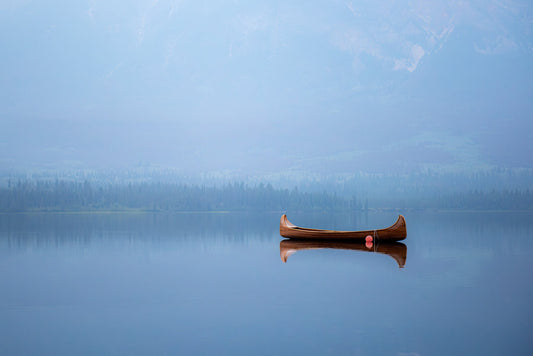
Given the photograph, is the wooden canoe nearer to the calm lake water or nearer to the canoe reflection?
the canoe reflection

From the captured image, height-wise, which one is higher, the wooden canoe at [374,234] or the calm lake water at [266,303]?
the wooden canoe at [374,234]

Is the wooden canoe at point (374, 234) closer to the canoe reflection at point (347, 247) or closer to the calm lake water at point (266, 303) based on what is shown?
the canoe reflection at point (347, 247)

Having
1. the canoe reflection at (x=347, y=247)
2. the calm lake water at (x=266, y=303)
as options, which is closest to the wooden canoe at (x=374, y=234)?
the canoe reflection at (x=347, y=247)

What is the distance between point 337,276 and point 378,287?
1382 mm

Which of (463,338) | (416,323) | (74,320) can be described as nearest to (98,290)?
(74,320)

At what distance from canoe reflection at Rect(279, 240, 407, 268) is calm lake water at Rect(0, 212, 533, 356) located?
0.60 feet

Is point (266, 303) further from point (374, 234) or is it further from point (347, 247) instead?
point (374, 234)

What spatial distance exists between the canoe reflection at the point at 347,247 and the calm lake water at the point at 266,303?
18 centimetres

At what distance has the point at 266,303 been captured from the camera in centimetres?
845

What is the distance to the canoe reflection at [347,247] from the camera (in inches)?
580

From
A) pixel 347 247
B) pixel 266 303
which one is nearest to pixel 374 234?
pixel 347 247

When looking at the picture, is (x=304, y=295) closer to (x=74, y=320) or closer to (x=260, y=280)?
(x=260, y=280)

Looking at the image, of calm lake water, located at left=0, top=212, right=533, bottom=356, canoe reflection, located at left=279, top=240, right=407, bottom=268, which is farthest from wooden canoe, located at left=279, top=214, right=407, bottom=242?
calm lake water, located at left=0, top=212, right=533, bottom=356

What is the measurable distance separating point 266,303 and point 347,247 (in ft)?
28.6
